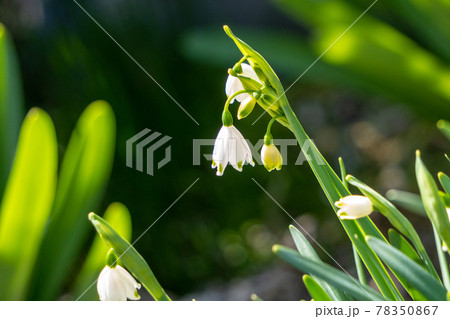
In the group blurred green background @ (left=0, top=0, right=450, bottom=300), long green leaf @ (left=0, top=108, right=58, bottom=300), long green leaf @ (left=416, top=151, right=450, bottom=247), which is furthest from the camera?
blurred green background @ (left=0, top=0, right=450, bottom=300)

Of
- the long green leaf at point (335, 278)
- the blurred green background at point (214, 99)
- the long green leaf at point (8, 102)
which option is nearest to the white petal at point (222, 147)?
the long green leaf at point (335, 278)

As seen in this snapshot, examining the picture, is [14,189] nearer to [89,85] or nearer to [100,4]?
[89,85]

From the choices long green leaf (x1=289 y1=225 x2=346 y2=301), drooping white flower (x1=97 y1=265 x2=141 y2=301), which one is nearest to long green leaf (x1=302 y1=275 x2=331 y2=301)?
long green leaf (x1=289 y1=225 x2=346 y2=301)

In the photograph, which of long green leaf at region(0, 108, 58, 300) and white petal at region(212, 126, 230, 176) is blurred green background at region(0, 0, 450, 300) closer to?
long green leaf at region(0, 108, 58, 300)

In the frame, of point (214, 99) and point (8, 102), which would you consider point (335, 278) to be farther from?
point (214, 99)
